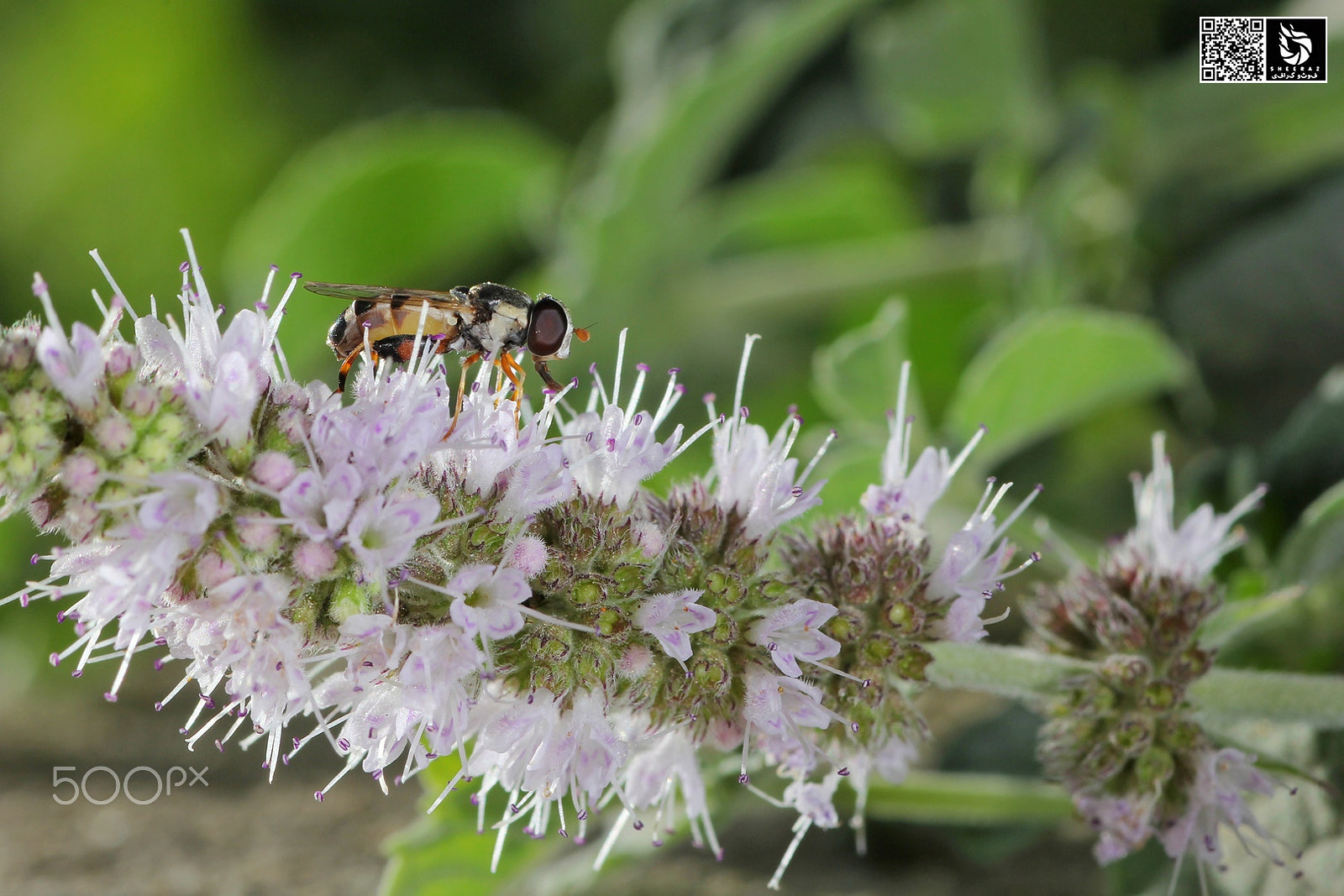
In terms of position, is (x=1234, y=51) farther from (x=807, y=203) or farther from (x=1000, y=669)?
(x=1000, y=669)

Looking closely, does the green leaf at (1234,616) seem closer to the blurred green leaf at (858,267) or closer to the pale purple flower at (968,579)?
the pale purple flower at (968,579)

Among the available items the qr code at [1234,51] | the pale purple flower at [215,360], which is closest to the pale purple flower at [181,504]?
the pale purple flower at [215,360]

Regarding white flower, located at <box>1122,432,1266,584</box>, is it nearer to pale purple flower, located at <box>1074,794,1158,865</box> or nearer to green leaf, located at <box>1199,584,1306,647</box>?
green leaf, located at <box>1199,584,1306,647</box>

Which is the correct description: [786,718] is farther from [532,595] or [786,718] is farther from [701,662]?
[532,595]

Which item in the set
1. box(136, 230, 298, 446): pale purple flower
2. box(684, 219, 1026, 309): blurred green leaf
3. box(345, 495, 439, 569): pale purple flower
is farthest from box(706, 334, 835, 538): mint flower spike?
box(684, 219, 1026, 309): blurred green leaf

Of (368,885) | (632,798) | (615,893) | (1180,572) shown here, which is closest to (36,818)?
(368,885)

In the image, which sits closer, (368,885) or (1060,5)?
(368,885)
